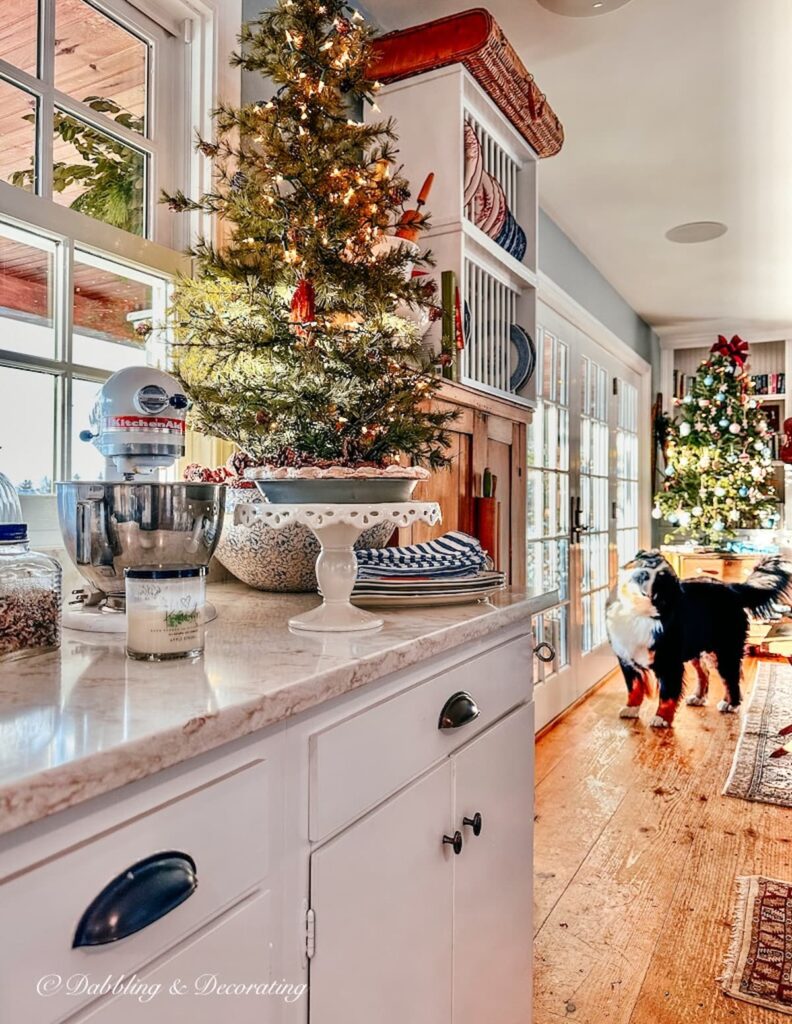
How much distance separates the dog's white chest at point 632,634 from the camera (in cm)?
372

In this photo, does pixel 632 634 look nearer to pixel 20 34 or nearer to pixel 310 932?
pixel 310 932

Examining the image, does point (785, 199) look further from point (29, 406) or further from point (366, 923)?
point (366, 923)

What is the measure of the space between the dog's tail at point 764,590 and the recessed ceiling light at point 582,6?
263 cm

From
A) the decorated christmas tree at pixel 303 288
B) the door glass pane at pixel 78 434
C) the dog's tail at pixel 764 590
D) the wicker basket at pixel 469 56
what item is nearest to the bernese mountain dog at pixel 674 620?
the dog's tail at pixel 764 590

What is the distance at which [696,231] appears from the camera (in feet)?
13.1

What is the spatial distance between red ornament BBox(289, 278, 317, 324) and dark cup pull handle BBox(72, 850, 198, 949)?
917 millimetres

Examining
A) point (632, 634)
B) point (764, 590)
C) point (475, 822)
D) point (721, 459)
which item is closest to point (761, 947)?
point (475, 822)

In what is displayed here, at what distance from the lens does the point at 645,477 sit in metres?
5.99

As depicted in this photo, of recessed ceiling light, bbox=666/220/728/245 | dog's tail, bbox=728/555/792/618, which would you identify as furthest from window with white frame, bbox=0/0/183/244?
dog's tail, bbox=728/555/792/618

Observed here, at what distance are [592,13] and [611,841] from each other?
98.3 inches

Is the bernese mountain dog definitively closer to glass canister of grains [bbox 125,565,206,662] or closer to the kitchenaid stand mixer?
the kitchenaid stand mixer

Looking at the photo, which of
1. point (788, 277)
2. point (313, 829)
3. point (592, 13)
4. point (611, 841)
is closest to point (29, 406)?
point (313, 829)

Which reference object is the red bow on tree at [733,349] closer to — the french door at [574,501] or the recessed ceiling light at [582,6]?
the french door at [574,501]

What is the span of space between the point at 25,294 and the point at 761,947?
2162 mm
